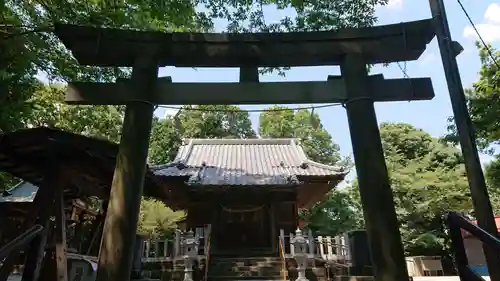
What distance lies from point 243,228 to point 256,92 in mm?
9439

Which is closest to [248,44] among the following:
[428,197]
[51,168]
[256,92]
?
[256,92]

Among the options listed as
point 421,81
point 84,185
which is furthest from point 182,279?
point 421,81

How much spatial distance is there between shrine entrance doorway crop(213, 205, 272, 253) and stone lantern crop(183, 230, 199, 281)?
2687 mm

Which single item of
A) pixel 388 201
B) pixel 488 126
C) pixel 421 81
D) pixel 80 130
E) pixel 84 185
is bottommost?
pixel 388 201

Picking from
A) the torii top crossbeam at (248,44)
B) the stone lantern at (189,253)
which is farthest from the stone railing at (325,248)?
the torii top crossbeam at (248,44)

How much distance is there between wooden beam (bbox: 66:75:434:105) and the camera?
4621mm

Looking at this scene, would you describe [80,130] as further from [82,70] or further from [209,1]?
[209,1]

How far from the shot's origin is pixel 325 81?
4.73 m

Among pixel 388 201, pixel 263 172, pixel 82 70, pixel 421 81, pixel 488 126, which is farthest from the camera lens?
pixel 263 172

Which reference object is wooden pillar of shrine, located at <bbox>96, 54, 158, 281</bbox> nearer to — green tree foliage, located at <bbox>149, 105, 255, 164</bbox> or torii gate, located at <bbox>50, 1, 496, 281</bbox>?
torii gate, located at <bbox>50, 1, 496, 281</bbox>

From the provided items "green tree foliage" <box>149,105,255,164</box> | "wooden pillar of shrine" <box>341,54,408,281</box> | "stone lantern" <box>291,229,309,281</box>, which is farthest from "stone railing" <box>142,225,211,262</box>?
"green tree foliage" <box>149,105,255,164</box>

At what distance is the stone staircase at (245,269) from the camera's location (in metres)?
10.6

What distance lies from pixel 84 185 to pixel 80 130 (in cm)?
1359

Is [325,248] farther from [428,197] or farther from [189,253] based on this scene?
[428,197]
